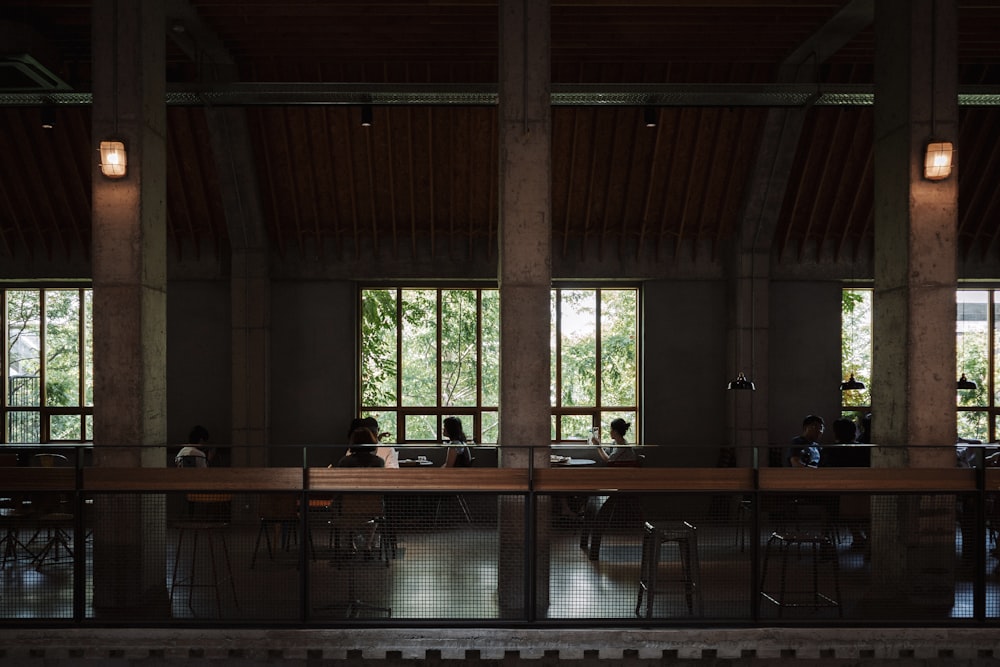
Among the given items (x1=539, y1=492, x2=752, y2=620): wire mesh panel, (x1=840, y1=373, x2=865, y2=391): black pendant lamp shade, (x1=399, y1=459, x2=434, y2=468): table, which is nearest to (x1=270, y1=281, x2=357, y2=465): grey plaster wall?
(x1=399, y1=459, x2=434, y2=468): table

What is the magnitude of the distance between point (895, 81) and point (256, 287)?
986cm

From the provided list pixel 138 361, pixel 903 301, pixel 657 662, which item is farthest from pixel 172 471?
pixel 903 301

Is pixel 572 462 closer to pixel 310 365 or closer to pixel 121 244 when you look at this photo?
pixel 310 365

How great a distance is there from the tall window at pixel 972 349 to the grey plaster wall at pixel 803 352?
51cm

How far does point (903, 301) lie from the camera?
7723 mm

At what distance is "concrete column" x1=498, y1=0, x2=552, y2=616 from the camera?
760cm

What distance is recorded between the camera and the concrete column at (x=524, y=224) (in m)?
7.60

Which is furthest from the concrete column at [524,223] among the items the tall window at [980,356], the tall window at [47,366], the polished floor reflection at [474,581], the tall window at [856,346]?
the tall window at [980,356]

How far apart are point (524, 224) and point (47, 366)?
10646mm

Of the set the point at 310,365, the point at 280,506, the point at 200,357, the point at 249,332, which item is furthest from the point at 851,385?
the point at 200,357

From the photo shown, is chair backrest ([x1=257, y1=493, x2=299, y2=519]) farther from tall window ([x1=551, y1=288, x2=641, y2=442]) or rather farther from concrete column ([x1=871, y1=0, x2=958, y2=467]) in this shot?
tall window ([x1=551, y1=288, x2=641, y2=442])

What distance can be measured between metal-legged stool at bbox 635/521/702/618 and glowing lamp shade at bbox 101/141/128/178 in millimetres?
5668

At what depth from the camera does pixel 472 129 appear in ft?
42.8

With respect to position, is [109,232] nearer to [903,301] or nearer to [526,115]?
[526,115]
